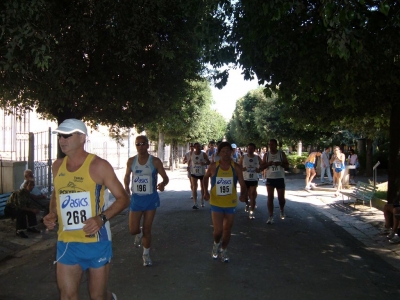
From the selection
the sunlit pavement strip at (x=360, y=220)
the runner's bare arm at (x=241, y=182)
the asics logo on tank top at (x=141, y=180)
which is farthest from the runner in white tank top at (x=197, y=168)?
the asics logo on tank top at (x=141, y=180)

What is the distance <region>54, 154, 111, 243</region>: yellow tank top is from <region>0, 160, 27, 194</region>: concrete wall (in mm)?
8921

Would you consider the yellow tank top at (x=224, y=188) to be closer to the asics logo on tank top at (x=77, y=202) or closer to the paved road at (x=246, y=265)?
the paved road at (x=246, y=265)

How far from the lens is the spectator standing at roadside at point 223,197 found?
6727mm

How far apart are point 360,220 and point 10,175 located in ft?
30.2

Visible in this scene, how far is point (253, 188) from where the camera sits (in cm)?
1134

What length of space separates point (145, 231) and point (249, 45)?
3305mm

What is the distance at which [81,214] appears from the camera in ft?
12.0

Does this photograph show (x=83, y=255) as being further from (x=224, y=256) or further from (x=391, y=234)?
(x=391, y=234)

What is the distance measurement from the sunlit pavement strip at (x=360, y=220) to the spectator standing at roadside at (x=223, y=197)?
105 inches

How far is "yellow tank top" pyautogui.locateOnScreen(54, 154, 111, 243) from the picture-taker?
12.0 ft

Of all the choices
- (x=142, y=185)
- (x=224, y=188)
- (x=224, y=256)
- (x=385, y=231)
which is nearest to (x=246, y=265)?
(x=224, y=256)

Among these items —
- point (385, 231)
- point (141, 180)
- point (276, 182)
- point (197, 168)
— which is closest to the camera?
point (141, 180)

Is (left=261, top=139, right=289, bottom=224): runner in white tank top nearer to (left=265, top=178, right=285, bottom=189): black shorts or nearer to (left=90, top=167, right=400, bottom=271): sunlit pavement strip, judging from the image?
(left=265, top=178, right=285, bottom=189): black shorts

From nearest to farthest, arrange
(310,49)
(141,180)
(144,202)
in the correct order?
(144,202), (141,180), (310,49)
